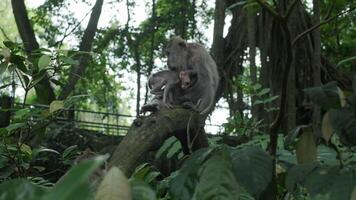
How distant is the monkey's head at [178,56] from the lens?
→ 18.2 feet

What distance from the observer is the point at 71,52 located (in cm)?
288

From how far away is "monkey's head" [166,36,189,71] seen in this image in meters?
5.54

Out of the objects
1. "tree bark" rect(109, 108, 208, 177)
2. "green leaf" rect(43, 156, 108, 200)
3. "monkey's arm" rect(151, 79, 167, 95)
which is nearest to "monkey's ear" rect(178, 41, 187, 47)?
"monkey's arm" rect(151, 79, 167, 95)

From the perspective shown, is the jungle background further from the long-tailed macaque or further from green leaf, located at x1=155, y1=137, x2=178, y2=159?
the long-tailed macaque

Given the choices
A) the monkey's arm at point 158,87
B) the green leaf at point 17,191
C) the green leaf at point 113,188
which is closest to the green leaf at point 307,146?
the green leaf at point 113,188

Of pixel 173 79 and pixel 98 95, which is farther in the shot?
pixel 98 95

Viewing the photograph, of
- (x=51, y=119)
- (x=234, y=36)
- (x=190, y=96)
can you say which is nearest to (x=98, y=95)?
(x=234, y=36)

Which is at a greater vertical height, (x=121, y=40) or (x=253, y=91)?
(x=121, y=40)

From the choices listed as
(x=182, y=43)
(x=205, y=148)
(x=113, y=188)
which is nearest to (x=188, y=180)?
(x=205, y=148)

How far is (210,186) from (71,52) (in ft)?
5.48

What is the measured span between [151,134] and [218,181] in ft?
3.62

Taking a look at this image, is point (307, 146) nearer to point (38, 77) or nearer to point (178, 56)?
point (38, 77)

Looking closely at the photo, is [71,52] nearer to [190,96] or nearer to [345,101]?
[345,101]

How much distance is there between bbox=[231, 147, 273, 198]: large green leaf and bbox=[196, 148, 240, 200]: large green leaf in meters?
0.04
